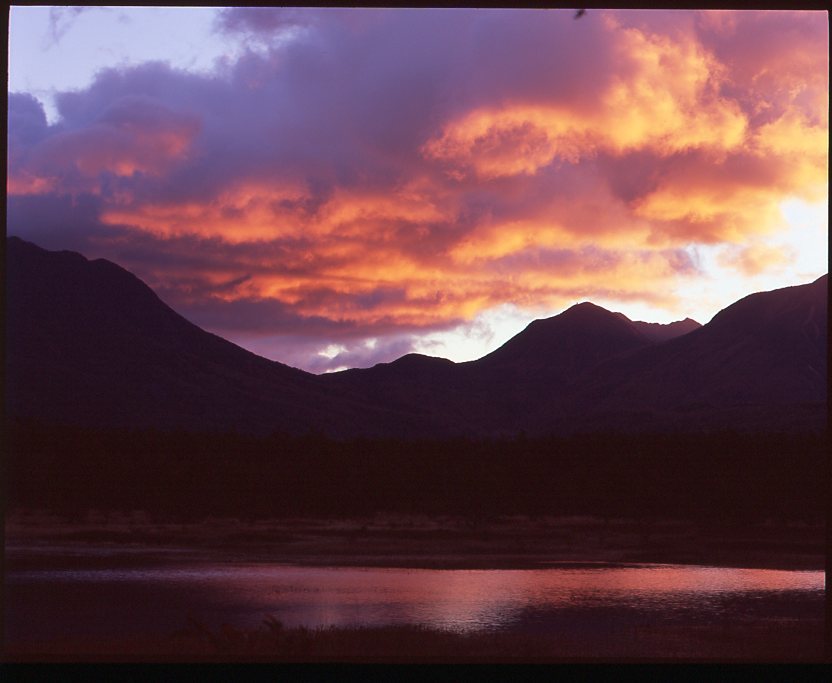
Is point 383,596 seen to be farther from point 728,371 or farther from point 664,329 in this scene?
point 664,329

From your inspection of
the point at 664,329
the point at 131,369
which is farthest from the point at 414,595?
the point at 664,329

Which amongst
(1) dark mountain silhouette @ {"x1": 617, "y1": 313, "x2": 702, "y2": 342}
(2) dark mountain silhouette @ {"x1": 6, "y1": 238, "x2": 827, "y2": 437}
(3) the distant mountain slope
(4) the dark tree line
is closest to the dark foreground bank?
(4) the dark tree line

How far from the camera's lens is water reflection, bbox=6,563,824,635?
1159 cm

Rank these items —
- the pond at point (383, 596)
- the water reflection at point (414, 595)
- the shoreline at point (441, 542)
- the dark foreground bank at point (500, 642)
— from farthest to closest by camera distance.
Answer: the shoreline at point (441, 542) → the water reflection at point (414, 595) → the pond at point (383, 596) → the dark foreground bank at point (500, 642)

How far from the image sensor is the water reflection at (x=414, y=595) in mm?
11586

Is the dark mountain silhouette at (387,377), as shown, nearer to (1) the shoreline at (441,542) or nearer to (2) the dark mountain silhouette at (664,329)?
(2) the dark mountain silhouette at (664,329)

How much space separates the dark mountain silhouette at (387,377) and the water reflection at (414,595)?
46508 mm

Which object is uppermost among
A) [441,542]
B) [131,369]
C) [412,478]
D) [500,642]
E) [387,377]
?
[387,377]

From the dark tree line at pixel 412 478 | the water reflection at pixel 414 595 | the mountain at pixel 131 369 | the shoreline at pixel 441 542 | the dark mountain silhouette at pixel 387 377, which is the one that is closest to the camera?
the water reflection at pixel 414 595

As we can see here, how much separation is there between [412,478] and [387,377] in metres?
55.5

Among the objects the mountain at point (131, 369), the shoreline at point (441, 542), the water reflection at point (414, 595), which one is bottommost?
the shoreline at point (441, 542)

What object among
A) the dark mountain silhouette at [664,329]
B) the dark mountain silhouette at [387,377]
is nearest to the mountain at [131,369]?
the dark mountain silhouette at [387,377]

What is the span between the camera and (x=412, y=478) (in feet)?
131

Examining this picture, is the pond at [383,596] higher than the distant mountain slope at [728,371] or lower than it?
lower
